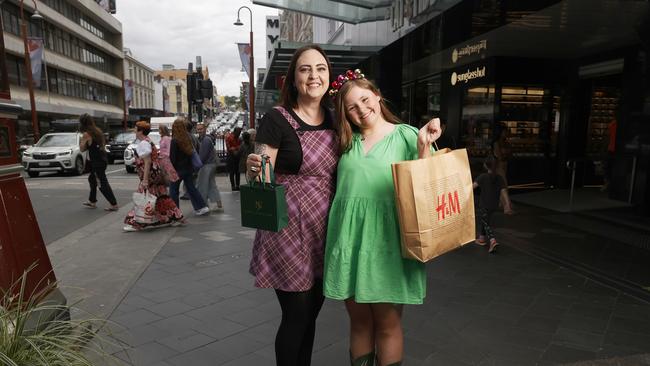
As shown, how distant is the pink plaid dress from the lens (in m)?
2.23

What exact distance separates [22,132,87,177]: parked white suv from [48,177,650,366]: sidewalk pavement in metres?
11.9

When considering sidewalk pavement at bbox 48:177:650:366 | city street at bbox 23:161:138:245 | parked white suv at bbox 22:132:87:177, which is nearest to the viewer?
sidewalk pavement at bbox 48:177:650:366

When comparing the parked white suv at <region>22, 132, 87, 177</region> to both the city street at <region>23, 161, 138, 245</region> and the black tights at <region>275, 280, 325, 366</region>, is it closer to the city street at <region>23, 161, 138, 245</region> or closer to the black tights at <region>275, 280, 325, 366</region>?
the city street at <region>23, 161, 138, 245</region>

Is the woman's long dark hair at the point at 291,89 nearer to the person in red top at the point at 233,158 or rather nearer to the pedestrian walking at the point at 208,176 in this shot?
the pedestrian walking at the point at 208,176

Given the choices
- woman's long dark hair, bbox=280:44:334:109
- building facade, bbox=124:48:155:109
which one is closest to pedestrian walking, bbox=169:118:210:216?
woman's long dark hair, bbox=280:44:334:109

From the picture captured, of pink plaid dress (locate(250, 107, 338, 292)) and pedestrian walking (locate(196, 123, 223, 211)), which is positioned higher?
pink plaid dress (locate(250, 107, 338, 292))

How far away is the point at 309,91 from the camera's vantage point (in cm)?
227

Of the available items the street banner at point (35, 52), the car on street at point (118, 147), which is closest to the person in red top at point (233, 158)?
the car on street at point (118, 147)

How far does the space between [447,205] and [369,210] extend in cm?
36

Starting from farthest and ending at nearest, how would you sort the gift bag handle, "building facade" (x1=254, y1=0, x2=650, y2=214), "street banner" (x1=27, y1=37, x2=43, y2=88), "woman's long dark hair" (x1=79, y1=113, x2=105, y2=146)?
"street banner" (x1=27, y1=37, x2=43, y2=88)
"woman's long dark hair" (x1=79, y1=113, x2=105, y2=146)
"building facade" (x1=254, y1=0, x2=650, y2=214)
the gift bag handle

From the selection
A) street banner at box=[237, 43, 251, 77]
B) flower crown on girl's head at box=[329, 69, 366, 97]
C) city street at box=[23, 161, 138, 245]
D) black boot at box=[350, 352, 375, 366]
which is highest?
street banner at box=[237, 43, 251, 77]

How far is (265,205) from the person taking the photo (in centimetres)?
207

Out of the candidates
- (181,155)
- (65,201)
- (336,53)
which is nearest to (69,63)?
(336,53)

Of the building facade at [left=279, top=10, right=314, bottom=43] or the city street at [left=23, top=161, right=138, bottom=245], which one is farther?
the building facade at [left=279, top=10, right=314, bottom=43]
